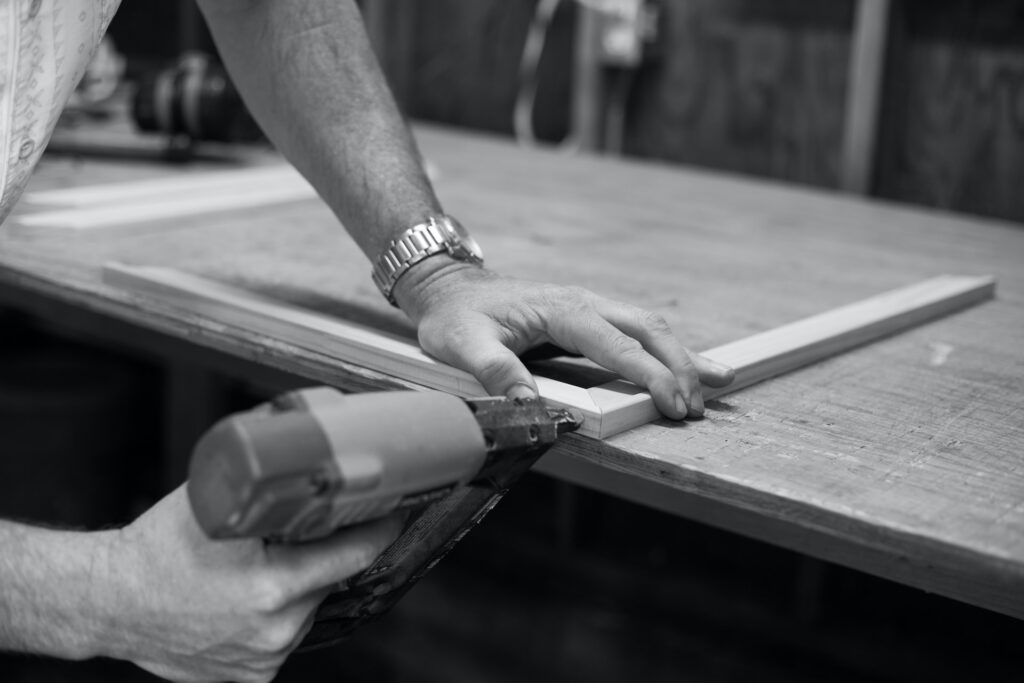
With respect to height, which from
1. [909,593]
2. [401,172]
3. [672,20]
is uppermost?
[672,20]

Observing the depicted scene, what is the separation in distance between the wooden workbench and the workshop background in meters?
0.35

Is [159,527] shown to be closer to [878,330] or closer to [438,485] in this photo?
[438,485]

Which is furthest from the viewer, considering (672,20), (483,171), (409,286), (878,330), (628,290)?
(672,20)

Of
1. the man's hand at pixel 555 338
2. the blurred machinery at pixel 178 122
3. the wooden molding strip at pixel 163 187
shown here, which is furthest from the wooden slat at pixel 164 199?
the man's hand at pixel 555 338

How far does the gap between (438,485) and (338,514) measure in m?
0.07

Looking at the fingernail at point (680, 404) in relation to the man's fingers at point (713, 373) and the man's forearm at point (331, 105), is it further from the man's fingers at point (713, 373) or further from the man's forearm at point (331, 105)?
the man's forearm at point (331, 105)

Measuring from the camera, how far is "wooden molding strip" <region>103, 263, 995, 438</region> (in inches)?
34.6

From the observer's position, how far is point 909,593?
80.5 inches

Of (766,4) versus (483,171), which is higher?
(766,4)

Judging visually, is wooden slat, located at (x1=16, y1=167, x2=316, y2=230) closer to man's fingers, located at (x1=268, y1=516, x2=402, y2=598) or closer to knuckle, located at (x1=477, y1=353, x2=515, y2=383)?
knuckle, located at (x1=477, y1=353, x2=515, y2=383)

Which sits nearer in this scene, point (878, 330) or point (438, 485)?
point (438, 485)

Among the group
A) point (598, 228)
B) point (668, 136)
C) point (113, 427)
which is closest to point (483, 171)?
point (598, 228)

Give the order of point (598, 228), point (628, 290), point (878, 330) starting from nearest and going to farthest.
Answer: point (878, 330), point (628, 290), point (598, 228)

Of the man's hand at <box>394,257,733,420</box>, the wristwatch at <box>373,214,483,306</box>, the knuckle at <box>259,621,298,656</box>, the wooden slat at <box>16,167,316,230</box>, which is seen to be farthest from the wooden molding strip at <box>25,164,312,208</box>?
the knuckle at <box>259,621,298,656</box>
